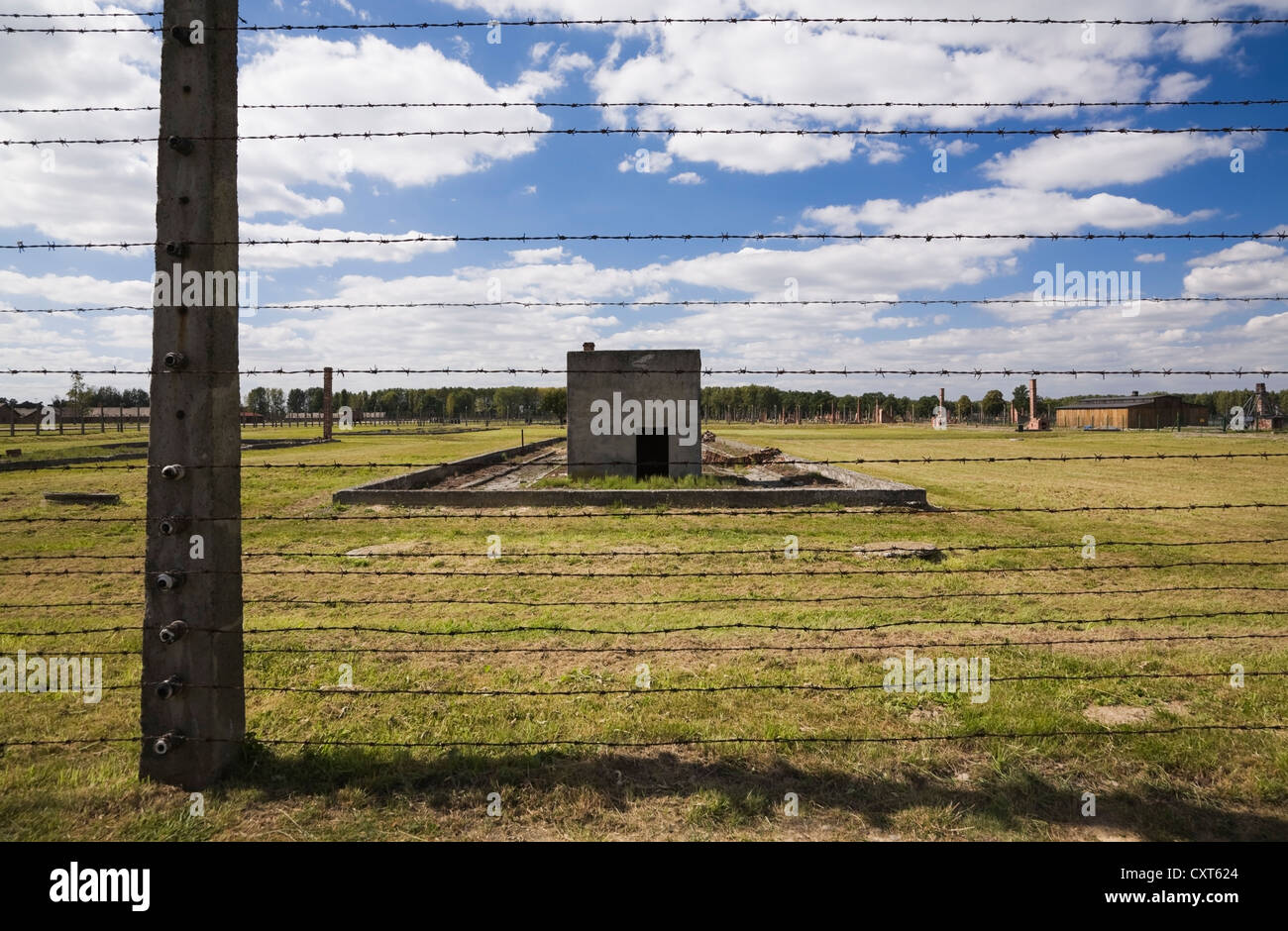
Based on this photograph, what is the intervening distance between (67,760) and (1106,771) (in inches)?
229

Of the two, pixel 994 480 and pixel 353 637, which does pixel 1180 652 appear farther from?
pixel 994 480

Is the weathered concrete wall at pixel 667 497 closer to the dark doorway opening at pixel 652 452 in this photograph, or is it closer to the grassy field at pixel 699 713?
the dark doorway opening at pixel 652 452

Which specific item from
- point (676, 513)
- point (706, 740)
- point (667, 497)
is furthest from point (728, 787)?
point (667, 497)

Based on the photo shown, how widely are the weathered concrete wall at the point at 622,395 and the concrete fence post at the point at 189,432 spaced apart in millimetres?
14720

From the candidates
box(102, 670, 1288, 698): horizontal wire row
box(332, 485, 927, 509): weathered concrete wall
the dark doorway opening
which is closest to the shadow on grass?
box(102, 670, 1288, 698): horizontal wire row

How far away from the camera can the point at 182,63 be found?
360 centimetres

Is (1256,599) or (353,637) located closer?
(353,637)

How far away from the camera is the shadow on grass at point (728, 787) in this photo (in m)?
3.38

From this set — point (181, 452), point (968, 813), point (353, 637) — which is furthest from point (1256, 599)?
point (181, 452)

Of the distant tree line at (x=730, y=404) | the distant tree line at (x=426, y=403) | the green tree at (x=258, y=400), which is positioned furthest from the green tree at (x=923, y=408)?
the green tree at (x=258, y=400)

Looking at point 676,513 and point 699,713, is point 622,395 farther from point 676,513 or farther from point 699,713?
point 699,713

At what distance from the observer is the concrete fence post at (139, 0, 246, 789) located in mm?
3584

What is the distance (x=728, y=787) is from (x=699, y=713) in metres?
0.95

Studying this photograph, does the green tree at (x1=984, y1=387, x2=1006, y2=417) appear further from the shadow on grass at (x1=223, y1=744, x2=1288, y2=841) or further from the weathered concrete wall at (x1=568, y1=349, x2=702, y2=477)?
the shadow on grass at (x1=223, y1=744, x2=1288, y2=841)
